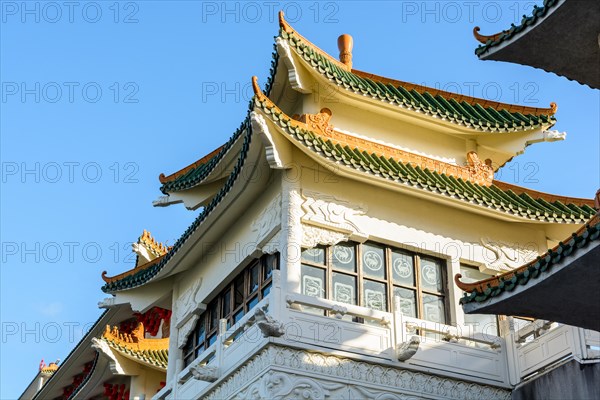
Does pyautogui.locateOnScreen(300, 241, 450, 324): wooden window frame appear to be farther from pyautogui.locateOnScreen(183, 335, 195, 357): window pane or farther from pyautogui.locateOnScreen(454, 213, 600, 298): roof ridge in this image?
pyautogui.locateOnScreen(183, 335, 195, 357): window pane

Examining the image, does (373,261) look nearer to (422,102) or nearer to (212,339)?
(212,339)

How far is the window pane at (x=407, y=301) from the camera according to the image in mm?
15203

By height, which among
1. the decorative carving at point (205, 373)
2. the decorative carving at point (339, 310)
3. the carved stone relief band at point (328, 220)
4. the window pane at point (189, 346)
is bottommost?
the decorative carving at point (205, 373)

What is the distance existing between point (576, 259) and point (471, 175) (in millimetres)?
6827

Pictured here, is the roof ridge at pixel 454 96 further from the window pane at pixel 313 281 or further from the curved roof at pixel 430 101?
the window pane at pixel 313 281

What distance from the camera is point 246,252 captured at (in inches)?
622

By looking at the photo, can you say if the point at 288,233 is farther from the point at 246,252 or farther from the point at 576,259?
the point at 576,259

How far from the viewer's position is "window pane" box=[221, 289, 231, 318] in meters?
16.5

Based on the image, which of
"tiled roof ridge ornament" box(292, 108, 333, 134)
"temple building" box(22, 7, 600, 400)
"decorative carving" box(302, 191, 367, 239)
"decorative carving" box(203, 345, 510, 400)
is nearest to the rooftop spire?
"temple building" box(22, 7, 600, 400)

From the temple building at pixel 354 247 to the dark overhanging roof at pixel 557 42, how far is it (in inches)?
118

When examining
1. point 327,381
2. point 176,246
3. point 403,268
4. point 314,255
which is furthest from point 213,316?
point 327,381

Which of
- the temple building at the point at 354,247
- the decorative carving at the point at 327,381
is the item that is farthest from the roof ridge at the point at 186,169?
the decorative carving at the point at 327,381

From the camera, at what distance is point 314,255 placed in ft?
48.9

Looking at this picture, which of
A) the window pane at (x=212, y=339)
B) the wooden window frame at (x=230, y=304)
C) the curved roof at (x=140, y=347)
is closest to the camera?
the wooden window frame at (x=230, y=304)
